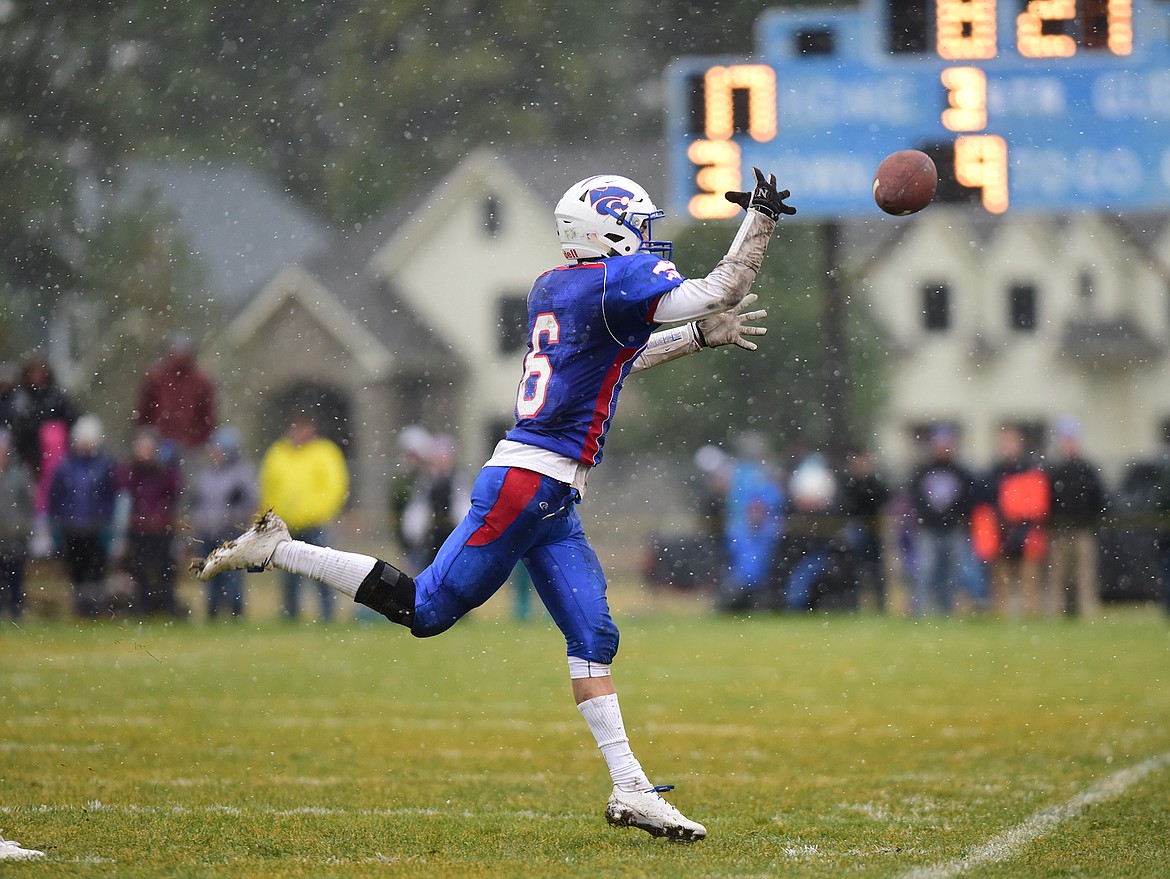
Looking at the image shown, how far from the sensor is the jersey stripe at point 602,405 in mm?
4809

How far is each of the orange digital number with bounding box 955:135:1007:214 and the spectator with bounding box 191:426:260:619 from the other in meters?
5.27

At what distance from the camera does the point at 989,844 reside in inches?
180

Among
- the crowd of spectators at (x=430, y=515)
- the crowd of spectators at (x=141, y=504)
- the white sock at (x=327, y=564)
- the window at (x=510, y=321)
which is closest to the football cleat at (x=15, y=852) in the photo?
the white sock at (x=327, y=564)

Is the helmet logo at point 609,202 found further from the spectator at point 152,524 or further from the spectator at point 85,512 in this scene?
the spectator at point 85,512

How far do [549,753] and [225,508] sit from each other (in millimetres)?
6233

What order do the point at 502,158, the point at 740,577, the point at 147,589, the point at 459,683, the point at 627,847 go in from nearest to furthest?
the point at 627,847, the point at 459,683, the point at 147,589, the point at 740,577, the point at 502,158

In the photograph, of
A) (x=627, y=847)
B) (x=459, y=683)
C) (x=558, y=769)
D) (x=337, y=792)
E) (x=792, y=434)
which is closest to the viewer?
(x=627, y=847)

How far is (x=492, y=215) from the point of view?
30.0m

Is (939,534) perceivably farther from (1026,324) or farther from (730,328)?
(1026,324)

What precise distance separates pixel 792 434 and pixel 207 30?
13.2 m

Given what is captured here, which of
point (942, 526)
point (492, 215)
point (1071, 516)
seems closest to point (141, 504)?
point (942, 526)

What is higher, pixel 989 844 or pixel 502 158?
pixel 502 158

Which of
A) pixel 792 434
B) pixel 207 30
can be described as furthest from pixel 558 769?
pixel 207 30

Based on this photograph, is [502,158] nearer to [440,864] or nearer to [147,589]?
[147,589]
